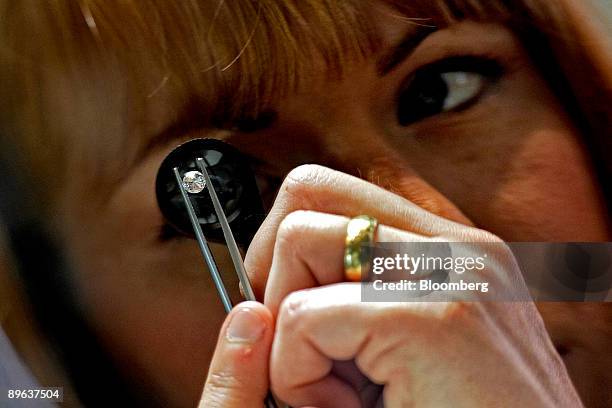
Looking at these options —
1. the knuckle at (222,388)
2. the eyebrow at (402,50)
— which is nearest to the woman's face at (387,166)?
the eyebrow at (402,50)

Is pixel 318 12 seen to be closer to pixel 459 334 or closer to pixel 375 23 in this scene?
pixel 375 23

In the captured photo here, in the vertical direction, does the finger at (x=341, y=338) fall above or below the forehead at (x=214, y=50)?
below

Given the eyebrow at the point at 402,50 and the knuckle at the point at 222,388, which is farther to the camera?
the eyebrow at the point at 402,50

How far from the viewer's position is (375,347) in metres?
0.34

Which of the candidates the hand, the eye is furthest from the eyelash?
the hand

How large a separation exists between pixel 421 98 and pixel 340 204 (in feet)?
0.53

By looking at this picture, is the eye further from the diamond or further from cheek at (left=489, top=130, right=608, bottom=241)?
the diamond

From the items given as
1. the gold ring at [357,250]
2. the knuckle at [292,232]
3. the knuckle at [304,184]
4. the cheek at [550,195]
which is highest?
the knuckle at [304,184]

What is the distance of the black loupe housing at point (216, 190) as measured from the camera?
1.50ft

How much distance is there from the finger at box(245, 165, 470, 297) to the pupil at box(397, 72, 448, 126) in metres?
0.13

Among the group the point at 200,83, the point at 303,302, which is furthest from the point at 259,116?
the point at 303,302

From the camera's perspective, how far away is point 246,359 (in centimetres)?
36

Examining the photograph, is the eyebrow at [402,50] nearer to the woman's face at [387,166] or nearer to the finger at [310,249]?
the woman's face at [387,166]

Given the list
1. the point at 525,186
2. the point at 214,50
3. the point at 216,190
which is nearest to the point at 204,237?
the point at 216,190
